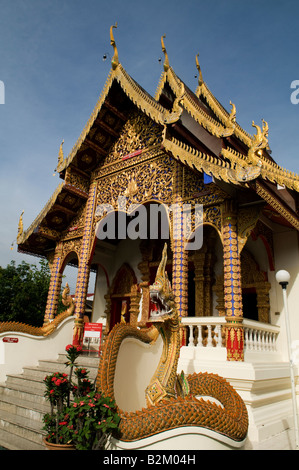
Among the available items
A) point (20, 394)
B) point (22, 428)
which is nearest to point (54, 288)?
point (20, 394)

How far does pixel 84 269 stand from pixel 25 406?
3.71 meters

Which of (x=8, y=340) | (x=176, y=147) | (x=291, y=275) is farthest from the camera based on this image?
(x=8, y=340)

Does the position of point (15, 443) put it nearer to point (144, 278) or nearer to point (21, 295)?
point (144, 278)

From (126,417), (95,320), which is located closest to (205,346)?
(126,417)

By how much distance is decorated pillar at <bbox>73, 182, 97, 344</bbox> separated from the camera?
7.44 metres

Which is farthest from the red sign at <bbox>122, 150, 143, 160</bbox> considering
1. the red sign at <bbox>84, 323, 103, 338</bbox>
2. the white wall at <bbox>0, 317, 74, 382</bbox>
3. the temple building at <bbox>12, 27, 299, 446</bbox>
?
the white wall at <bbox>0, 317, 74, 382</bbox>

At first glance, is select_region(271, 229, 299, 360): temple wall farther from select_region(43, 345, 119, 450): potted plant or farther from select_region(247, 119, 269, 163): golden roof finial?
select_region(43, 345, 119, 450): potted plant

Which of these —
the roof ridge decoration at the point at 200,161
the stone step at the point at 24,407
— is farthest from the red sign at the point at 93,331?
the roof ridge decoration at the point at 200,161

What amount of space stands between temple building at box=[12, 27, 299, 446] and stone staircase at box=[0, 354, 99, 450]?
1.62 m

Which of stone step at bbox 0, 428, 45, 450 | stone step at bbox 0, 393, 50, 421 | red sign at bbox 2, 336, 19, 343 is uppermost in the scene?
red sign at bbox 2, 336, 19, 343

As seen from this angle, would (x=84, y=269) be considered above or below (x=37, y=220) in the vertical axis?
below

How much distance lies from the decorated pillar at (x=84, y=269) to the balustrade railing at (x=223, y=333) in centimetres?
287

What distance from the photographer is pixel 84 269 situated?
307 inches
